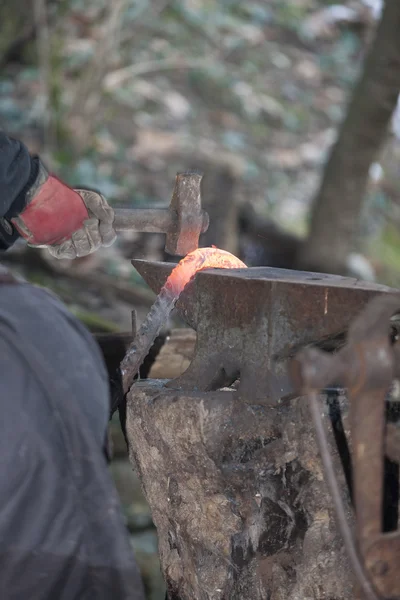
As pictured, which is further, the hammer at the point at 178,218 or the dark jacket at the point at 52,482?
the hammer at the point at 178,218

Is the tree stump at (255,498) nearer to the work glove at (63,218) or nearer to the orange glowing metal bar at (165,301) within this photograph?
the orange glowing metal bar at (165,301)

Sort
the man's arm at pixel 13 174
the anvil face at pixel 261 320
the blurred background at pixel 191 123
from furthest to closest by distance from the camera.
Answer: the blurred background at pixel 191 123, the man's arm at pixel 13 174, the anvil face at pixel 261 320

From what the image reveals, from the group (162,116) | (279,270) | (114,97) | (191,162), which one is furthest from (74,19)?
(279,270)

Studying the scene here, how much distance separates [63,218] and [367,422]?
1267 mm

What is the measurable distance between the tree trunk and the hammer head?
3.71 meters

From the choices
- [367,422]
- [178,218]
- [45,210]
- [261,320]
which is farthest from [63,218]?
[367,422]

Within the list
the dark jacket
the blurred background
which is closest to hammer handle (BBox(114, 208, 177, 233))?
the dark jacket

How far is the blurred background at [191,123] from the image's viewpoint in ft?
19.5

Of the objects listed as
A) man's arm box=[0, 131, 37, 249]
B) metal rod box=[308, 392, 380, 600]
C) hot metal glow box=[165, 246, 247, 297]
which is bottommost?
metal rod box=[308, 392, 380, 600]

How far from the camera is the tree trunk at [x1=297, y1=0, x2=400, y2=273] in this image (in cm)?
557

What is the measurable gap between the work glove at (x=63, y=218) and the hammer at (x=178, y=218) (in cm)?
7

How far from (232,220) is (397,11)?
2324mm

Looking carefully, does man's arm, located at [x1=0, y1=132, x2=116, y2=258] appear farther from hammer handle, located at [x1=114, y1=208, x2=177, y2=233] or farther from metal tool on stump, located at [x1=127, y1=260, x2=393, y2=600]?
metal tool on stump, located at [x1=127, y1=260, x2=393, y2=600]

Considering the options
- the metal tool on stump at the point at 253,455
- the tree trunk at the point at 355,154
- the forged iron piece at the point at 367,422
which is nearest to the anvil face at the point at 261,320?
the metal tool on stump at the point at 253,455
